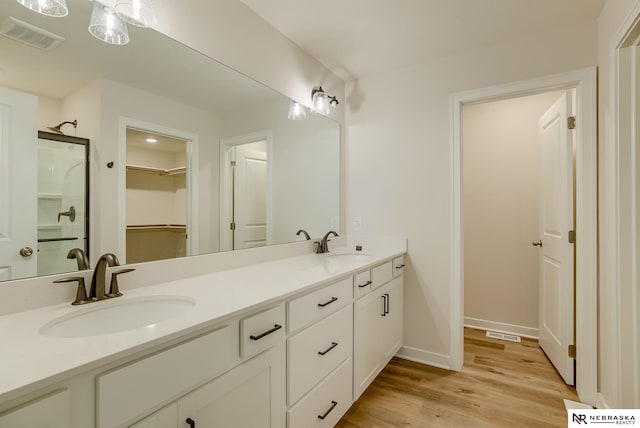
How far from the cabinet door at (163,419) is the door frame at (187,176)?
2.27 feet

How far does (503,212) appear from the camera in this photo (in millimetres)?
3033

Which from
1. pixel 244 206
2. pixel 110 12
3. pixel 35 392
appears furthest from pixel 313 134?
pixel 35 392

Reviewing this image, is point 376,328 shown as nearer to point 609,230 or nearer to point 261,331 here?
point 261,331

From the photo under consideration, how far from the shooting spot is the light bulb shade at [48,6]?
3.33ft

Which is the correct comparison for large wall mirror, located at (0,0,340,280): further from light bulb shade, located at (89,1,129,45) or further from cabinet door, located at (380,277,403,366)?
cabinet door, located at (380,277,403,366)

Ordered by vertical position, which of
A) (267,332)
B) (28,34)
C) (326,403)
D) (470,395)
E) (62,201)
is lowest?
(470,395)

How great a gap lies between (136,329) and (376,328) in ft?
5.01

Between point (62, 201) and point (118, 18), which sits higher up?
point (118, 18)

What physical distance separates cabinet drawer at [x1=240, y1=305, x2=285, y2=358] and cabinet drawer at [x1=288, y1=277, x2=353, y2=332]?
7cm

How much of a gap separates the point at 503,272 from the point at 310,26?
2798mm

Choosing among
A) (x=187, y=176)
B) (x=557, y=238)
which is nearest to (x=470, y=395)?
(x=557, y=238)

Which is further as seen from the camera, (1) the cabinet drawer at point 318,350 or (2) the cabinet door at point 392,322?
(2) the cabinet door at point 392,322

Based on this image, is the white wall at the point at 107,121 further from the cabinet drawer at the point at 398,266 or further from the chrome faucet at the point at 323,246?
the cabinet drawer at the point at 398,266

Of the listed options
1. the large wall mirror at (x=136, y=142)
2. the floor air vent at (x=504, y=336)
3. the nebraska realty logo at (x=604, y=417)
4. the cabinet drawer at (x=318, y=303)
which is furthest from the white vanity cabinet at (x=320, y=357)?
the floor air vent at (x=504, y=336)
